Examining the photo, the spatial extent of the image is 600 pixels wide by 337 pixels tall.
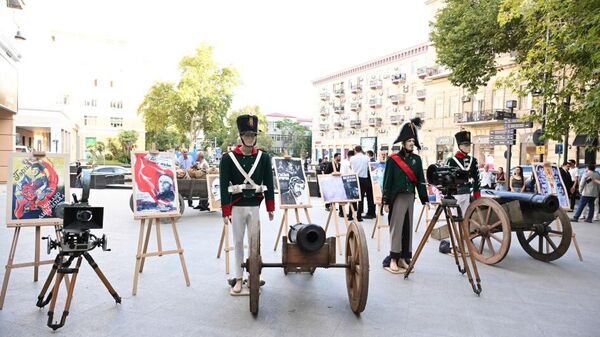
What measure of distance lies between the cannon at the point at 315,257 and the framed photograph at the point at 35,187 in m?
2.31

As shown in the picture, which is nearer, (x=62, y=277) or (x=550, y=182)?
(x=62, y=277)

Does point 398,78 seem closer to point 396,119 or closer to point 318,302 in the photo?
point 396,119

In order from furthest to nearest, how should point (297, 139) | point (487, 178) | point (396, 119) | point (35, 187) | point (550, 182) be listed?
point (297, 139)
point (396, 119)
point (487, 178)
point (550, 182)
point (35, 187)

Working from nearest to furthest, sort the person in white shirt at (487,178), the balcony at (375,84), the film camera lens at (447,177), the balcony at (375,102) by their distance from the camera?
the film camera lens at (447,177) → the person in white shirt at (487,178) → the balcony at (375,84) → the balcony at (375,102)

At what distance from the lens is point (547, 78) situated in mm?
10477

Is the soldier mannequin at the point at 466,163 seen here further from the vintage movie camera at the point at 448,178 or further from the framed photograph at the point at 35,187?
the framed photograph at the point at 35,187

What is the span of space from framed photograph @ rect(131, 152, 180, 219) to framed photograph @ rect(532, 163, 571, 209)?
6470 mm

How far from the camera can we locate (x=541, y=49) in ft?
34.5

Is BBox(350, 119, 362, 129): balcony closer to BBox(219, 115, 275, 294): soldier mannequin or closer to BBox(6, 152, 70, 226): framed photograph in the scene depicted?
BBox(219, 115, 275, 294): soldier mannequin

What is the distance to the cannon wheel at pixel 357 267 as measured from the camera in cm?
396

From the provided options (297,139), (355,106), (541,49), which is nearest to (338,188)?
(541,49)

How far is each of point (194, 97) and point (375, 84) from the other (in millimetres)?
30459

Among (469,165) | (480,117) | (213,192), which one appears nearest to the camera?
(469,165)

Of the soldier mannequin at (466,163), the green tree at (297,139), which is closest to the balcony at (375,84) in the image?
the green tree at (297,139)
